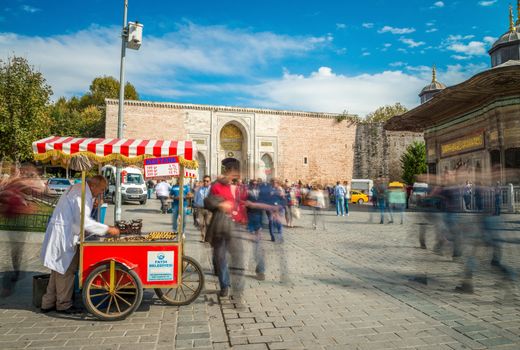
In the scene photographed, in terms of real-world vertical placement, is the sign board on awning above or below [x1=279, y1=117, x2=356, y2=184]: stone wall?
below

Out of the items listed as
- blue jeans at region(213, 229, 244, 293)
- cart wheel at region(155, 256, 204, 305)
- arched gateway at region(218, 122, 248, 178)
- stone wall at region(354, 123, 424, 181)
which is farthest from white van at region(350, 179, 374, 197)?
cart wheel at region(155, 256, 204, 305)

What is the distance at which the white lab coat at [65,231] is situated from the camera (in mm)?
4352

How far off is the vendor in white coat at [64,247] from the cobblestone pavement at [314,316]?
21 cm

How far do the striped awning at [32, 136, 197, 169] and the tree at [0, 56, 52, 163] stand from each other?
2109 centimetres

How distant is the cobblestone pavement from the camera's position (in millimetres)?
3670

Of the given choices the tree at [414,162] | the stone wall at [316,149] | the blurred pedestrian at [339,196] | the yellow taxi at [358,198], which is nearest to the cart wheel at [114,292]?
the blurred pedestrian at [339,196]

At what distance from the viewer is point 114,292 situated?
4.32m

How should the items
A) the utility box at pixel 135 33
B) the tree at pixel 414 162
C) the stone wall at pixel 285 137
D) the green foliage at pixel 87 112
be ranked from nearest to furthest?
the utility box at pixel 135 33, the stone wall at pixel 285 137, the tree at pixel 414 162, the green foliage at pixel 87 112

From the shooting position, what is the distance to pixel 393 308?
4676mm

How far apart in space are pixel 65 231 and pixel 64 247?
0.59 feet

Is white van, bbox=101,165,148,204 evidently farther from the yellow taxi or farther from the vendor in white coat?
the vendor in white coat

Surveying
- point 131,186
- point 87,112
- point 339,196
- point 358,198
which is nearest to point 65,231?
point 339,196

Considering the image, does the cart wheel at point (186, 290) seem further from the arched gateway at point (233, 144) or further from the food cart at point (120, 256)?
the arched gateway at point (233, 144)

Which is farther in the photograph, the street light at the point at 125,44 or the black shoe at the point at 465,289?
the street light at the point at 125,44
